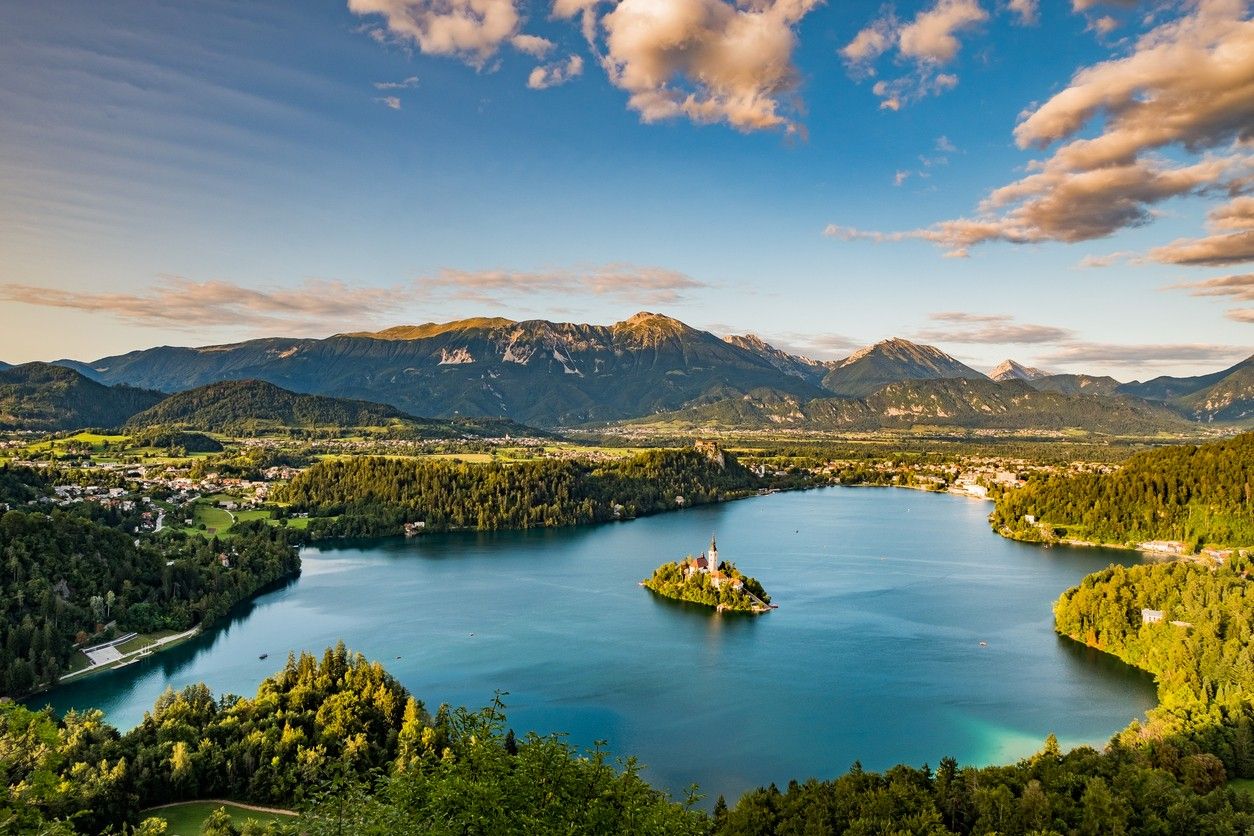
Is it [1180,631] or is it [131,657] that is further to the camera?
[131,657]

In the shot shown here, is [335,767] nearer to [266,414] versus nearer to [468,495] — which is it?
[468,495]

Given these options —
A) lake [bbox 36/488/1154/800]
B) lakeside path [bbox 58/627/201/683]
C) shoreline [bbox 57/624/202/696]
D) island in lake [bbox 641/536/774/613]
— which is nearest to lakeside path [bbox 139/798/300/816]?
lake [bbox 36/488/1154/800]

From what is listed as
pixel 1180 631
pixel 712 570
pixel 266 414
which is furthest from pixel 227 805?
pixel 266 414

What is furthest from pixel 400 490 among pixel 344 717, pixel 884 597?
pixel 344 717

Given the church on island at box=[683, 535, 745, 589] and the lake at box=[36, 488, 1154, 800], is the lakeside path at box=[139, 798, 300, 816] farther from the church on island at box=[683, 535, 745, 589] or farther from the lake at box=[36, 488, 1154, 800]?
the church on island at box=[683, 535, 745, 589]

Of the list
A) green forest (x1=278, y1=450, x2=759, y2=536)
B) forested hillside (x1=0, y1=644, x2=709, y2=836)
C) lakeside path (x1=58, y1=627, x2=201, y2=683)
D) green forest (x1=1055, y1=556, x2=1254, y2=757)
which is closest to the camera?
forested hillside (x1=0, y1=644, x2=709, y2=836)

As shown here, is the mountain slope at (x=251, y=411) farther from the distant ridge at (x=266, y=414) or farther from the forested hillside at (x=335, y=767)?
the forested hillside at (x=335, y=767)
